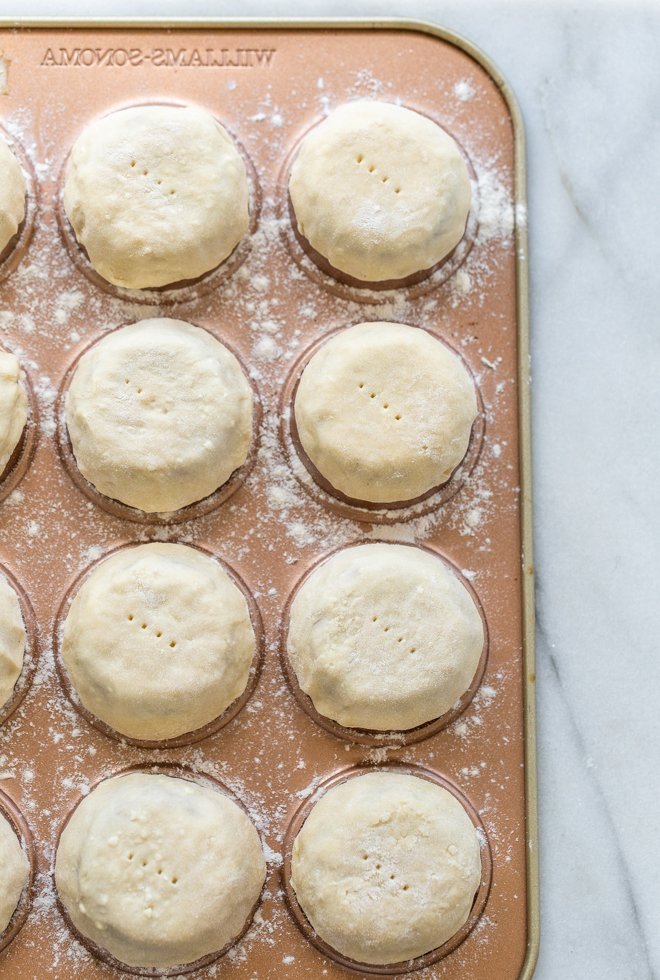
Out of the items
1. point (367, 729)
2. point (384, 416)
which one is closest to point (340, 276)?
point (384, 416)

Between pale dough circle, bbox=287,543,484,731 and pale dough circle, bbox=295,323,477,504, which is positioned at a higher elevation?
pale dough circle, bbox=295,323,477,504

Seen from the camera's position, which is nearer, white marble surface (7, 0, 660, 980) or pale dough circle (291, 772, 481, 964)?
pale dough circle (291, 772, 481, 964)

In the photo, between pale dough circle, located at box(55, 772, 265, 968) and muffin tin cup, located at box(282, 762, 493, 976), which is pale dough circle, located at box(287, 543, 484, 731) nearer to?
muffin tin cup, located at box(282, 762, 493, 976)

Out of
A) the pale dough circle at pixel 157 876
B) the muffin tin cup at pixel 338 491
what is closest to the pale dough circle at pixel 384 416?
the muffin tin cup at pixel 338 491

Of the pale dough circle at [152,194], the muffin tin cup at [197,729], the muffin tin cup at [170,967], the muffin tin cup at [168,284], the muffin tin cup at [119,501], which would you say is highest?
the pale dough circle at [152,194]

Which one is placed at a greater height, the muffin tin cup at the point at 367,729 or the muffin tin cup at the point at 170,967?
the muffin tin cup at the point at 367,729

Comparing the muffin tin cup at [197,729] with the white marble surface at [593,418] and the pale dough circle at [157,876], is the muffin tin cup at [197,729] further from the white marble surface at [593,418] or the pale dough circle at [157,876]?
the white marble surface at [593,418]

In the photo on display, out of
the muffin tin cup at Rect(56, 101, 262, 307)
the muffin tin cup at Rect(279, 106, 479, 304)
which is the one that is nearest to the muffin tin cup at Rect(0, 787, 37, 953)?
the muffin tin cup at Rect(56, 101, 262, 307)
